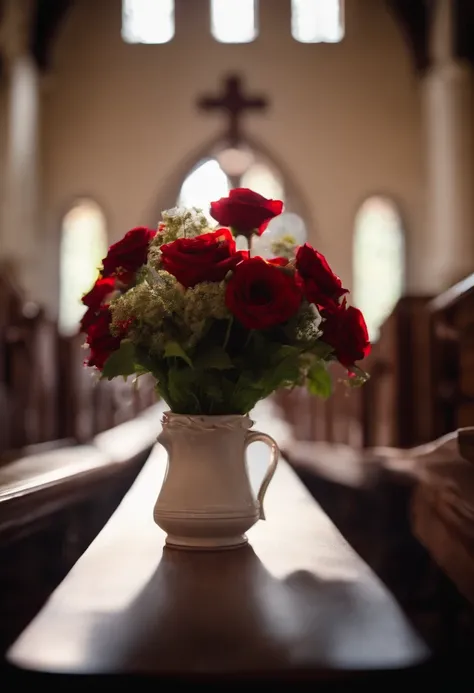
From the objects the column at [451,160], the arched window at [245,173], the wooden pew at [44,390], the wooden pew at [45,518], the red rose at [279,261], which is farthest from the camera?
the arched window at [245,173]

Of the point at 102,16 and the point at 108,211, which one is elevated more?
the point at 102,16

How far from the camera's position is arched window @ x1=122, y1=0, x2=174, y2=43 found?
1217 cm

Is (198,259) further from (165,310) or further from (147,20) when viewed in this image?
(147,20)

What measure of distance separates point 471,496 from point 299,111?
1066cm

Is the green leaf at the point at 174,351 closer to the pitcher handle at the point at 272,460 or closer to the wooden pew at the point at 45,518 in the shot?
the pitcher handle at the point at 272,460

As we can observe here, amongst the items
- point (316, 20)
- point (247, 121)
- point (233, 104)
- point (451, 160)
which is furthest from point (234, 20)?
point (451, 160)

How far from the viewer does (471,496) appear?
6.01 ft

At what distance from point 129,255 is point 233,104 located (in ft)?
35.8

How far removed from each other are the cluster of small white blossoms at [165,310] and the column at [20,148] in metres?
9.88

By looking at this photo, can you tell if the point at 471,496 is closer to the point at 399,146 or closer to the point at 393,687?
the point at 393,687

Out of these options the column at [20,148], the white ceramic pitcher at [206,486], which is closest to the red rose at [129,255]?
the white ceramic pitcher at [206,486]

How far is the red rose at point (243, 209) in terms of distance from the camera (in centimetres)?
136

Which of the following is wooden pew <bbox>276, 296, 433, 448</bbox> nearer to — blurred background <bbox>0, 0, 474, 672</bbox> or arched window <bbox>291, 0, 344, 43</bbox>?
blurred background <bbox>0, 0, 474, 672</bbox>

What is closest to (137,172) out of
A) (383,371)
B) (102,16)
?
(102,16)
